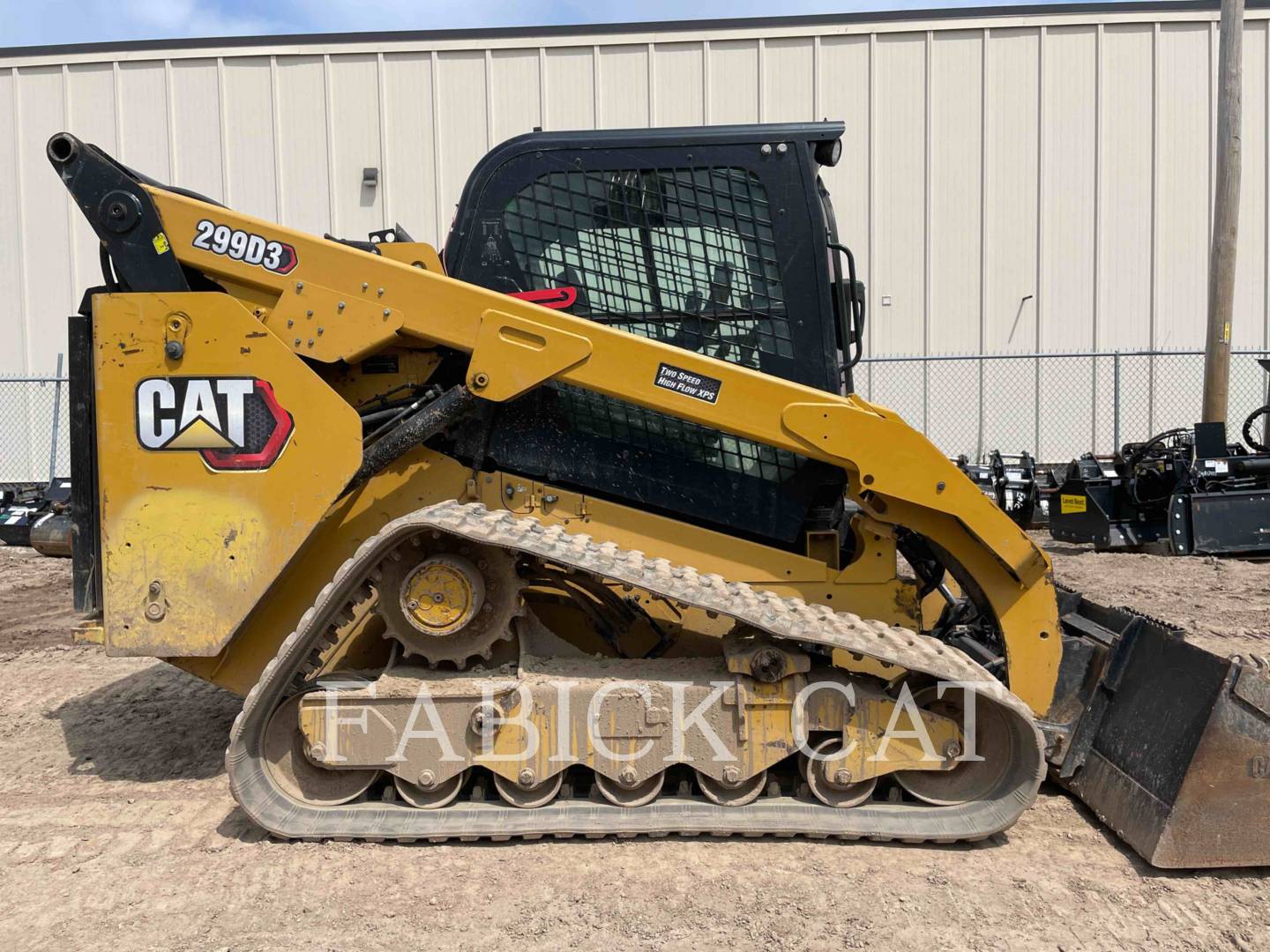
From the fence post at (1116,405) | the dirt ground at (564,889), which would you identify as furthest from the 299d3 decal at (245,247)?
the fence post at (1116,405)

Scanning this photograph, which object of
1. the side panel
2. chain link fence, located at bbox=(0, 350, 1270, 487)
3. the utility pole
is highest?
the utility pole

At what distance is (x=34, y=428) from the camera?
13.6m

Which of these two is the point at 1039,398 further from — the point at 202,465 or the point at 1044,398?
the point at 202,465

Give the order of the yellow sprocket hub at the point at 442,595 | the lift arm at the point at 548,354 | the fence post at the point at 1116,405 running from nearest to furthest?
the yellow sprocket hub at the point at 442,595, the lift arm at the point at 548,354, the fence post at the point at 1116,405

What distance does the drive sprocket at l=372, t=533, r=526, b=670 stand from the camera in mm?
3217

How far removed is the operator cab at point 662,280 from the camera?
3697mm

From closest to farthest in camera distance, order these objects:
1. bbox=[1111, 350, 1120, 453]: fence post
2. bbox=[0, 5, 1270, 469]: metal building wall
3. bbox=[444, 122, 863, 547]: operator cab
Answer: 1. bbox=[444, 122, 863, 547]: operator cab
2. bbox=[1111, 350, 1120, 453]: fence post
3. bbox=[0, 5, 1270, 469]: metal building wall

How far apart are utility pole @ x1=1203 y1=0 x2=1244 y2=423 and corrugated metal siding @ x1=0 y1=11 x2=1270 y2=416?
7.95ft

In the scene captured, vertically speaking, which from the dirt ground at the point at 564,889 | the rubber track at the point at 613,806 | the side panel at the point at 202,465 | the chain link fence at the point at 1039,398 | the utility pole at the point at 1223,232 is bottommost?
the dirt ground at the point at 564,889

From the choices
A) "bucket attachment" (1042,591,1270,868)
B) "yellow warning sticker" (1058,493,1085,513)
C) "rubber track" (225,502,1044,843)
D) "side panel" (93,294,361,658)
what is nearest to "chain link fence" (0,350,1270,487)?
"yellow warning sticker" (1058,493,1085,513)

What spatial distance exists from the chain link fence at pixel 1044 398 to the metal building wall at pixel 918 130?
302 millimetres

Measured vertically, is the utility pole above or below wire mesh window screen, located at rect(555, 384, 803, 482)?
above

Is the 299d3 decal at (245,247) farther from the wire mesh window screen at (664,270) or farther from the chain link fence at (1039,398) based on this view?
the chain link fence at (1039,398)

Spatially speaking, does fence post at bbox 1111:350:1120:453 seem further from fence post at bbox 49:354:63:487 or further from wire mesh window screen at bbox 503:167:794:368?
fence post at bbox 49:354:63:487
